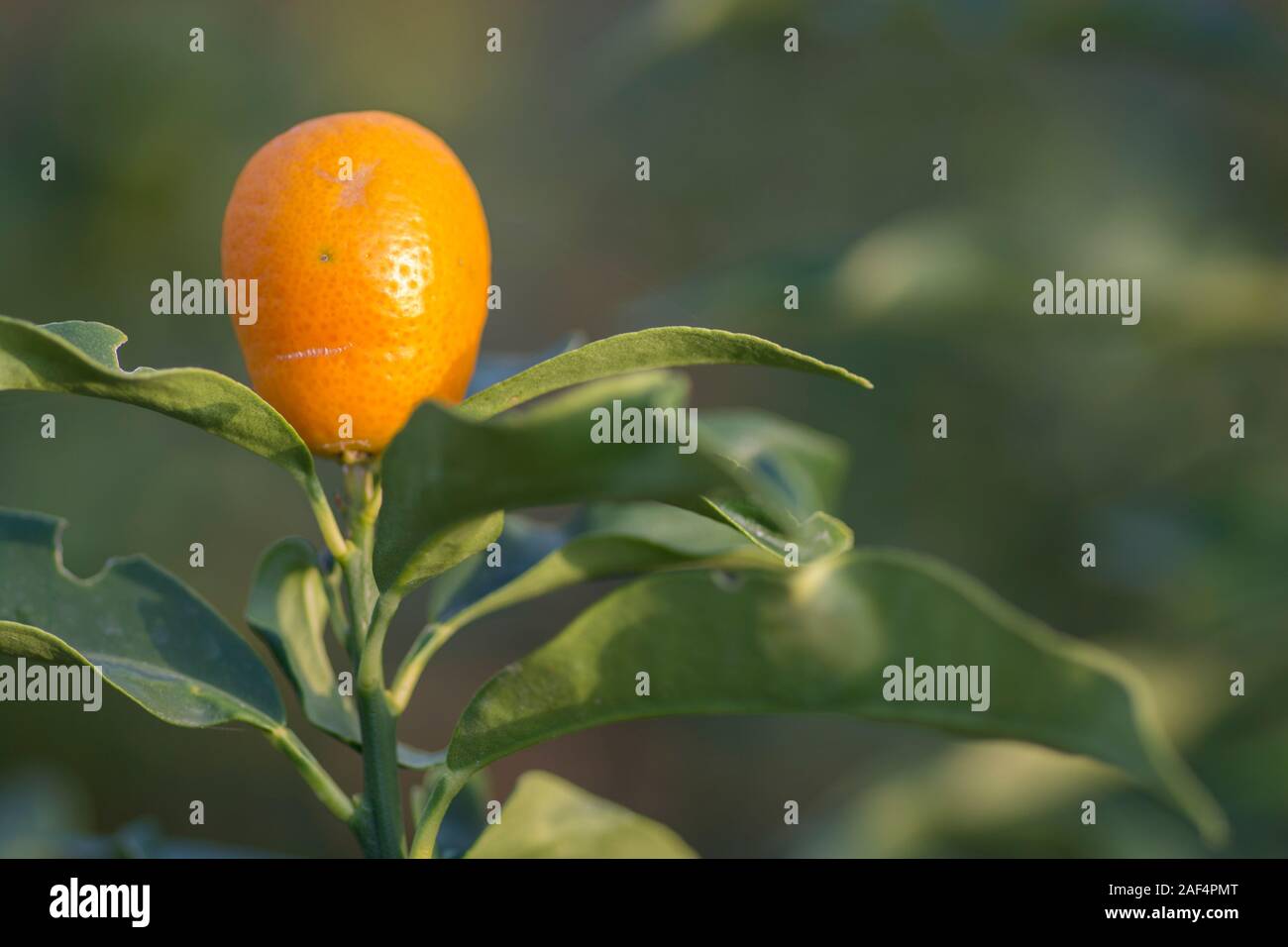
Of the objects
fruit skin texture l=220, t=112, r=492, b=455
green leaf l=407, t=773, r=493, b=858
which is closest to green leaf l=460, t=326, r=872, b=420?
fruit skin texture l=220, t=112, r=492, b=455

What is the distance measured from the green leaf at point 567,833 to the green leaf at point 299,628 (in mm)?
72

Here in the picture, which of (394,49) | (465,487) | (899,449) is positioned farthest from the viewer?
(394,49)

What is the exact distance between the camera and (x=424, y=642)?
24.3 inches

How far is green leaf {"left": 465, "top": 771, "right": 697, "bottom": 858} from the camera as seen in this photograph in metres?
0.60

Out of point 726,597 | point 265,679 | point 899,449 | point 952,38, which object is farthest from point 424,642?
point 899,449

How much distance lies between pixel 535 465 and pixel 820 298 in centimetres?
88

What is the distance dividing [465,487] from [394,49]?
2.73m

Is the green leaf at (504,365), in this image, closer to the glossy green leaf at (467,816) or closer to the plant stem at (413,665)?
the plant stem at (413,665)

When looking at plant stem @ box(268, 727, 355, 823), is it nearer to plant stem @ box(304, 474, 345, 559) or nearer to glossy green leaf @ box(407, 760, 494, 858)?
plant stem @ box(304, 474, 345, 559)

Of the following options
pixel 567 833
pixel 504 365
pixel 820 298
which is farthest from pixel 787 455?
A: pixel 820 298

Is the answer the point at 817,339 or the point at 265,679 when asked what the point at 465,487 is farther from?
the point at 817,339

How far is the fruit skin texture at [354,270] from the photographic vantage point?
1.83ft

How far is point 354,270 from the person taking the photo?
56cm

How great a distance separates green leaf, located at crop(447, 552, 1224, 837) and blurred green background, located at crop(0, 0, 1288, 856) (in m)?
0.58
